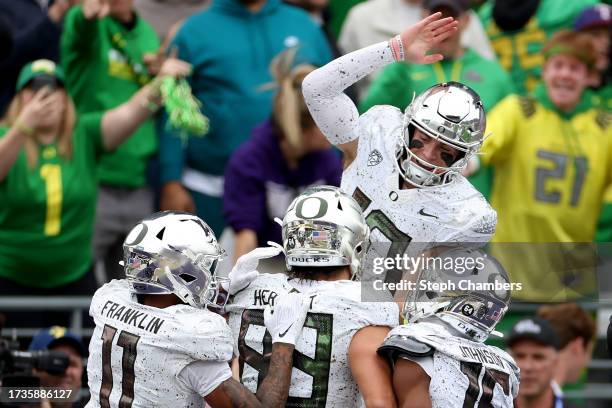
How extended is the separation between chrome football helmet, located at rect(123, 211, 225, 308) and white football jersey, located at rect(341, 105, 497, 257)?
1094 millimetres

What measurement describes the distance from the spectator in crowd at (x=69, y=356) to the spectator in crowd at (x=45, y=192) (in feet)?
3.07

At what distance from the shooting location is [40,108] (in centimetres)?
881

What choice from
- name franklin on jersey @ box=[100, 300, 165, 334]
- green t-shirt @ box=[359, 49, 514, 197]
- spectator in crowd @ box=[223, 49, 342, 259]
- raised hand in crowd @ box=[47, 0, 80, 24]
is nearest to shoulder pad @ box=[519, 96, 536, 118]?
green t-shirt @ box=[359, 49, 514, 197]

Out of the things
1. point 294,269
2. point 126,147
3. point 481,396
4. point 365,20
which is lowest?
point 481,396

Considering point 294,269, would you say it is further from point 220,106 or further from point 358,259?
point 220,106

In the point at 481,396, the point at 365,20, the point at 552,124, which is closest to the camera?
the point at 481,396

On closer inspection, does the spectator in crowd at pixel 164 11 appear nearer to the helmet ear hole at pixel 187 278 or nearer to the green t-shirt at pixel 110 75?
the green t-shirt at pixel 110 75

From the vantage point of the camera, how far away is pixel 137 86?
9891 mm

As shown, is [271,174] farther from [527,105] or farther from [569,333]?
[569,333]

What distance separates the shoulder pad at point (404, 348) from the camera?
580cm

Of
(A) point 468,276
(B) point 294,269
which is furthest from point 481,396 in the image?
(B) point 294,269

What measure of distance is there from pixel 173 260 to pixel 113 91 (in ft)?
13.3

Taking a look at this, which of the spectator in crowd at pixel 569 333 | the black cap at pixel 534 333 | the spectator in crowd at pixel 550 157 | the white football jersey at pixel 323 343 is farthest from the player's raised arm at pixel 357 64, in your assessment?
the spectator in crowd at pixel 550 157

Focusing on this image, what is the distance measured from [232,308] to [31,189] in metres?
3.08
